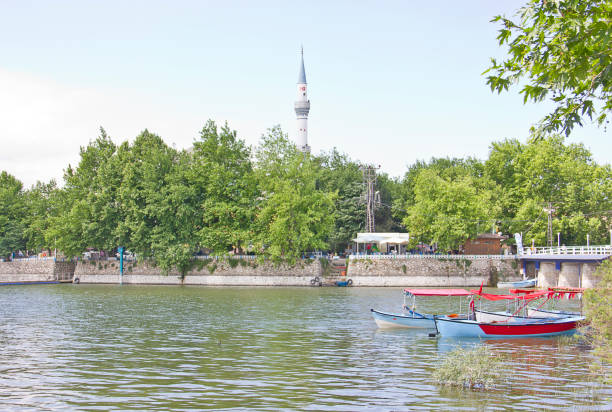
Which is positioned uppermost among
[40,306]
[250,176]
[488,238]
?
[250,176]

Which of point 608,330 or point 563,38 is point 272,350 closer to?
point 608,330

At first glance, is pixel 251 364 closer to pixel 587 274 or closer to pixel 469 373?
pixel 469 373

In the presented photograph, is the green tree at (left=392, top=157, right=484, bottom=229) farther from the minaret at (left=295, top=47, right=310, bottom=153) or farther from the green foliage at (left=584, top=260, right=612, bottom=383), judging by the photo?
the green foliage at (left=584, top=260, right=612, bottom=383)

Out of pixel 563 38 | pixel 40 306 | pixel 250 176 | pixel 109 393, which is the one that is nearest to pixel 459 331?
pixel 109 393

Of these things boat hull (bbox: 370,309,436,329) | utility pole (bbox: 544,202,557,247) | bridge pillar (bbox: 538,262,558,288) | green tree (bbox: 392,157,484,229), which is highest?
green tree (bbox: 392,157,484,229)

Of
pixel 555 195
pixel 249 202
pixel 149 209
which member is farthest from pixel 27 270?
pixel 555 195

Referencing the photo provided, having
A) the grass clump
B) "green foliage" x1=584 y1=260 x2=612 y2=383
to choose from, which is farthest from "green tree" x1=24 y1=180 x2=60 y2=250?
"green foliage" x1=584 y1=260 x2=612 y2=383

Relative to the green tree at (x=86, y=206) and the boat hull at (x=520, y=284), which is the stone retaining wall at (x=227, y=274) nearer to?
the green tree at (x=86, y=206)

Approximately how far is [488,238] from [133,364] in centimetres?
6087

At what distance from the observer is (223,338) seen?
99.4 feet

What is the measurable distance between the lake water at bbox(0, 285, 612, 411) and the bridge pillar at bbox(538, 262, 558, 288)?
2839cm

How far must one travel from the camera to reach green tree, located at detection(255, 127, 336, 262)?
71312 mm

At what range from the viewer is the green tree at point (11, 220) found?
83.4m

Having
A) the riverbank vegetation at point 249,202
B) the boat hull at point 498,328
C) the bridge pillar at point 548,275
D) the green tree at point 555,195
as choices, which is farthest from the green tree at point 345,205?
the boat hull at point 498,328
